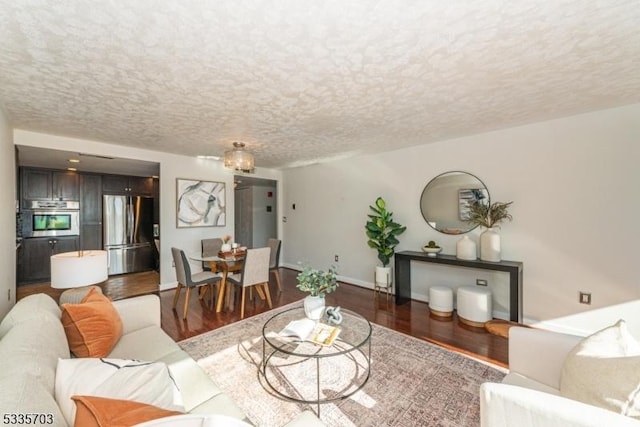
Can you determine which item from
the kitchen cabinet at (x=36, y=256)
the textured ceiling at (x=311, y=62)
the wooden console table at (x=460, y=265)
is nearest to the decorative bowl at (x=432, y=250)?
the wooden console table at (x=460, y=265)

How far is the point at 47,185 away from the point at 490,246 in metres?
7.37

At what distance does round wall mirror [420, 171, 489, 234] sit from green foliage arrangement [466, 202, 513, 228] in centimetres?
9

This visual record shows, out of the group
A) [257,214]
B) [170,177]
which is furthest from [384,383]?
[257,214]

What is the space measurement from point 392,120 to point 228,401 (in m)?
2.79

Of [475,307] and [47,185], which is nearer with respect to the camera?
[475,307]

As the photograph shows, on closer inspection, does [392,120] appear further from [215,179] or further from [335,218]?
[215,179]

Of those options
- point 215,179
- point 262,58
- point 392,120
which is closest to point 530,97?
point 392,120

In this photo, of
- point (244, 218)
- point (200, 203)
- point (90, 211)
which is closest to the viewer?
point (200, 203)

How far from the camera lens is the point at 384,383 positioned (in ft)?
6.32

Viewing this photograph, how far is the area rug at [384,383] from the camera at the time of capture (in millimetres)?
1623

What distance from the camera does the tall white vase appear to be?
117 inches

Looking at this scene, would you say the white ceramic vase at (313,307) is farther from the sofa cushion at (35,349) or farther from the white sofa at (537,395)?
the sofa cushion at (35,349)

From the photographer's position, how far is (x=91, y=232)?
513 centimetres

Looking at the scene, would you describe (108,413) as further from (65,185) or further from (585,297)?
(65,185)
